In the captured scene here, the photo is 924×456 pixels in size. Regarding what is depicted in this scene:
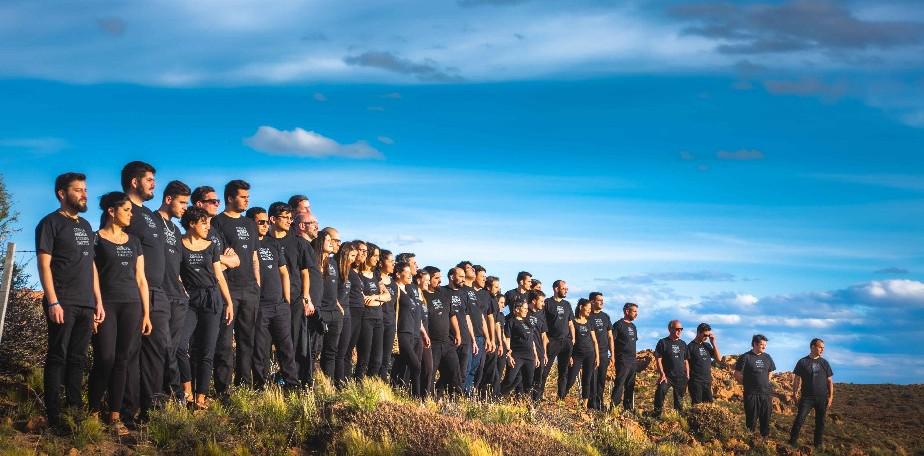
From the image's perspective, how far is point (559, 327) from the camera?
1811 centimetres

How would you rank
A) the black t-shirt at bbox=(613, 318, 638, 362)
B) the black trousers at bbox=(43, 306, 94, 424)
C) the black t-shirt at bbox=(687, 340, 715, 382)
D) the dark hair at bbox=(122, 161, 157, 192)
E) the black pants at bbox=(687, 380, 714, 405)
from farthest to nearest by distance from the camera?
1. the black pants at bbox=(687, 380, 714, 405)
2. the black t-shirt at bbox=(687, 340, 715, 382)
3. the black t-shirt at bbox=(613, 318, 638, 362)
4. the dark hair at bbox=(122, 161, 157, 192)
5. the black trousers at bbox=(43, 306, 94, 424)

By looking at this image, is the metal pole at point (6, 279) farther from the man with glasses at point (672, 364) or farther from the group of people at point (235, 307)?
the man with glasses at point (672, 364)

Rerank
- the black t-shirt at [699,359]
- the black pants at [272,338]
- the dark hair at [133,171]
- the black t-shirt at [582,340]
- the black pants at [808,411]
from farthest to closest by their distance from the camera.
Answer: the black t-shirt at [699,359], the black pants at [808,411], the black t-shirt at [582,340], the black pants at [272,338], the dark hair at [133,171]

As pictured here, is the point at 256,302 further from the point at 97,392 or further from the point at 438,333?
the point at 438,333

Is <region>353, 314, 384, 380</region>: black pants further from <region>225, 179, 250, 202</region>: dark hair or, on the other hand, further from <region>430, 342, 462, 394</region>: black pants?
<region>225, 179, 250, 202</region>: dark hair

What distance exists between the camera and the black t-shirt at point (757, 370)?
18.8 m

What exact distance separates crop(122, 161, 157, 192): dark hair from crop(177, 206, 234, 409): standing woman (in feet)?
2.78

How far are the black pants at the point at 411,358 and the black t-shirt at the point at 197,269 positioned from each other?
14.5 feet

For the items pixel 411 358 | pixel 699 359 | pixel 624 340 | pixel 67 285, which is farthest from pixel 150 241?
pixel 699 359

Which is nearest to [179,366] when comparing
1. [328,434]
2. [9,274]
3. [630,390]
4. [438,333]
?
[328,434]

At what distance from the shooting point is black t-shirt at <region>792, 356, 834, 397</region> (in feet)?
61.9

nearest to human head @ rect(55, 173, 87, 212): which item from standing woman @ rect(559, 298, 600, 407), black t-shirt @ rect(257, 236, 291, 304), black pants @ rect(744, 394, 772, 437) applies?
black t-shirt @ rect(257, 236, 291, 304)

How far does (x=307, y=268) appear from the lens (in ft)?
38.5

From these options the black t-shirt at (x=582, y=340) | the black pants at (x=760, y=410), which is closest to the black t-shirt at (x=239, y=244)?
the black t-shirt at (x=582, y=340)
